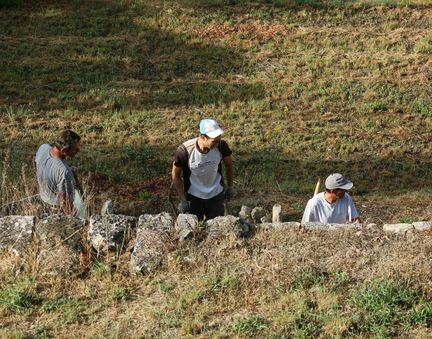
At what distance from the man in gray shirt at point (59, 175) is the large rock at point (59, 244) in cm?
62

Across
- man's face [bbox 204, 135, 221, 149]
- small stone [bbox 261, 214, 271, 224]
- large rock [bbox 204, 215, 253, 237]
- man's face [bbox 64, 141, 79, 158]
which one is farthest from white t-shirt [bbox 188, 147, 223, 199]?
small stone [bbox 261, 214, 271, 224]

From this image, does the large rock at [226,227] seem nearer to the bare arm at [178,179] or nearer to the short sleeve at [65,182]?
the bare arm at [178,179]

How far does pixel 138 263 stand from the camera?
19.2 feet

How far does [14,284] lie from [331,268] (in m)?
2.35

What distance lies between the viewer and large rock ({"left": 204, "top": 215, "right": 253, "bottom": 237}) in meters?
6.11

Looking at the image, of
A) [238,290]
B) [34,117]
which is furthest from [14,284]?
[34,117]

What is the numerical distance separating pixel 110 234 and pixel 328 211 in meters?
2.12

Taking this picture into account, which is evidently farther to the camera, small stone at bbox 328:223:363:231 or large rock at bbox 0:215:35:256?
small stone at bbox 328:223:363:231

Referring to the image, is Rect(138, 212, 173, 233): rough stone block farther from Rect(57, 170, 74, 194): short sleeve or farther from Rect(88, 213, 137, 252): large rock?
Rect(57, 170, 74, 194): short sleeve

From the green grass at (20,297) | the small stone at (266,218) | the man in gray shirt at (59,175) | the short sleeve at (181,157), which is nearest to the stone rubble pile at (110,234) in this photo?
the green grass at (20,297)

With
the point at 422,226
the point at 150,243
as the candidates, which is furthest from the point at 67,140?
the point at 422,226

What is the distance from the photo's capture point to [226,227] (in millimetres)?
6129

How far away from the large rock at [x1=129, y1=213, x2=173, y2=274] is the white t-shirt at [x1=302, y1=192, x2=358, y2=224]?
147cm

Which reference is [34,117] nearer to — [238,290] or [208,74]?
[208,74]
